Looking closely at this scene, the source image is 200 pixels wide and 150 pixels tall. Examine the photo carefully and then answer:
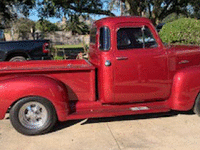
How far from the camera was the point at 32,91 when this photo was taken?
3523mm

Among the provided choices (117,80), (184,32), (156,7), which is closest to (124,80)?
(117,80)

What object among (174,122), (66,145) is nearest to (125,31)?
(174,122)

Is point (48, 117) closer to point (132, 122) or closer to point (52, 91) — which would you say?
point (52, 91)

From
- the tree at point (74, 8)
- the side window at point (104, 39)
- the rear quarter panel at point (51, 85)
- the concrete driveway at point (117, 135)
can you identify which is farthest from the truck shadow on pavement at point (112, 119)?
the tree at point (74, 8)

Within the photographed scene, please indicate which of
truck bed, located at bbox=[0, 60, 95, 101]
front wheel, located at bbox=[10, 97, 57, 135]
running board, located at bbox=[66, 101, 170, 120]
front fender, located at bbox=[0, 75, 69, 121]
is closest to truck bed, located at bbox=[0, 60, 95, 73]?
truck bed, located at bbox=[0, 60, 95, 101]

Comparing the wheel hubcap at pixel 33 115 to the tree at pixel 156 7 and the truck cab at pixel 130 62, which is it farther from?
the tree at pixel 156 7

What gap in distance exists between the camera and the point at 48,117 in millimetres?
A: 3734

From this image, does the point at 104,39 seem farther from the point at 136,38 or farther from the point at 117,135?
the point at 117,135

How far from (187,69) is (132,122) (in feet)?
4.53

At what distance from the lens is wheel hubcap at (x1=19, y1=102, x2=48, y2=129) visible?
A: 3688mm

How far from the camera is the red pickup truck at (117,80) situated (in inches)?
146

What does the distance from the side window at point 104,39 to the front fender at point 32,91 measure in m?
1.01

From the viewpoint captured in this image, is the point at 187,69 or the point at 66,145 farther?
the point at 187,69

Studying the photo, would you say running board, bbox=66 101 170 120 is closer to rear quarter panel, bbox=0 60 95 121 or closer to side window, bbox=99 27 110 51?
rear quarter panel, bbox=0 60 95 121
